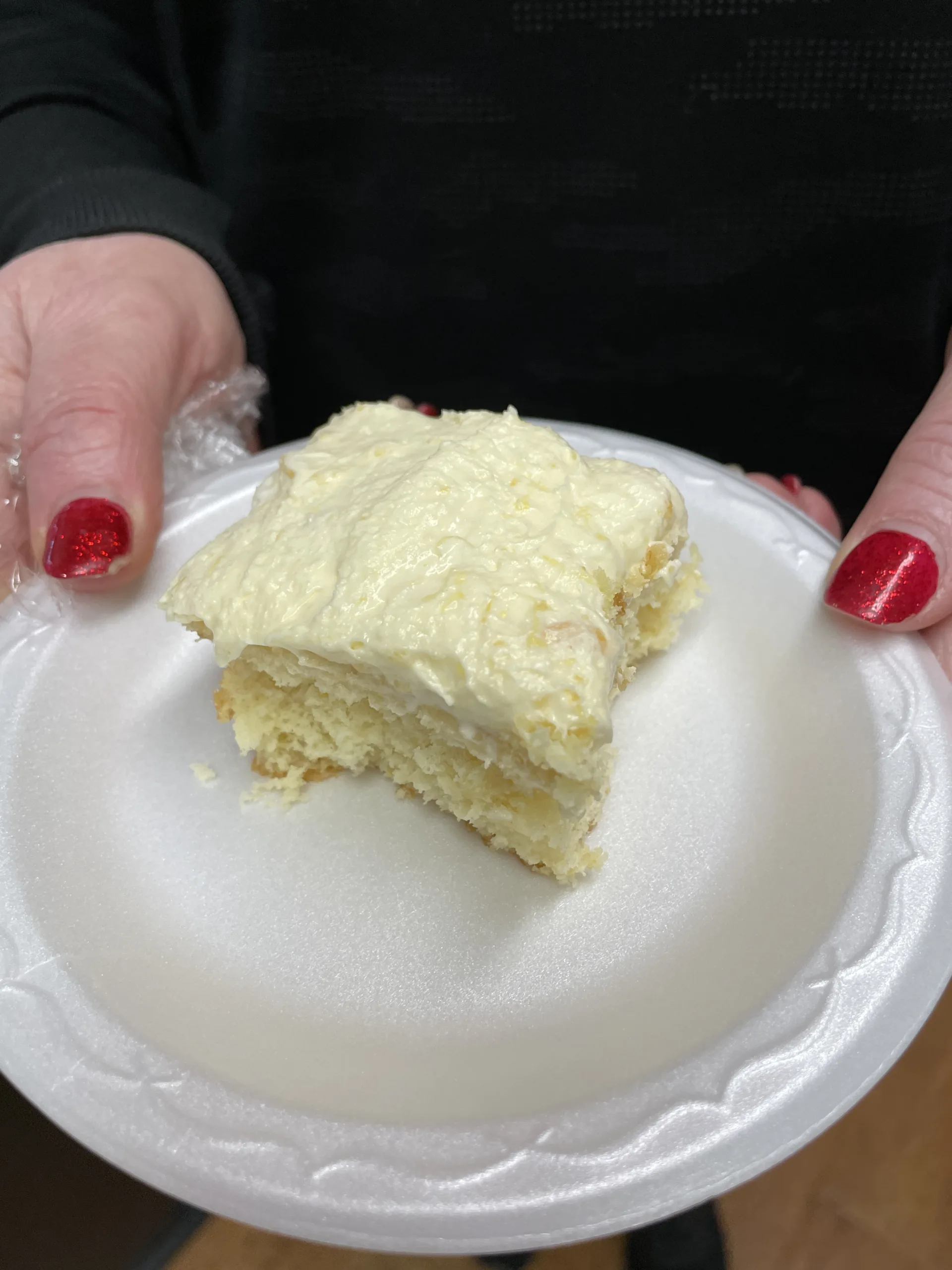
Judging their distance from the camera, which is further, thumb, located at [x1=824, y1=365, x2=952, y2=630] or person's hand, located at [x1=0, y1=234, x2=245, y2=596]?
person's hand, located at [x1=0, y1=234, x2=245, y2=596]

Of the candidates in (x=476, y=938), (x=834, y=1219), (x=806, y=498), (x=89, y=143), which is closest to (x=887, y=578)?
(x=806, y=498)

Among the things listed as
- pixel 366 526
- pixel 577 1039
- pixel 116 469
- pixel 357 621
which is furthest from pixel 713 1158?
pixel 116 469

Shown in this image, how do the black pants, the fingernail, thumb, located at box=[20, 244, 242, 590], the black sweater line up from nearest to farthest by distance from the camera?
the fingernail, thumb, located at box=[20, 244, 242, 590], the black sweater, the black pants

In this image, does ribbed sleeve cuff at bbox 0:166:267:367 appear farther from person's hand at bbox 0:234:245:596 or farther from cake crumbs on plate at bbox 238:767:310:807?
cake crumbs on plate at bbox 238:767:310:807

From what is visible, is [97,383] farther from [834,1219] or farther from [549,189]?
[834,1219]

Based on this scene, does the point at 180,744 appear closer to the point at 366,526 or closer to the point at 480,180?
the point at 366,526

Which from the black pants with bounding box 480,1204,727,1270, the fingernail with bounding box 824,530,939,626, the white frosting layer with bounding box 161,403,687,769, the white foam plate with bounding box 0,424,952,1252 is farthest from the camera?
the black pants with bounding box 480,1204,727,1270

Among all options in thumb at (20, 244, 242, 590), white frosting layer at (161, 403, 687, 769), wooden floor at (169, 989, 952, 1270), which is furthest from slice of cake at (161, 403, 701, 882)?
wooden floor at (169, 989, 952, 1270)
